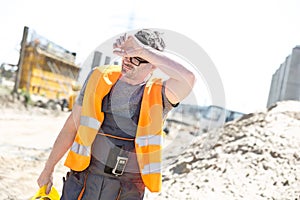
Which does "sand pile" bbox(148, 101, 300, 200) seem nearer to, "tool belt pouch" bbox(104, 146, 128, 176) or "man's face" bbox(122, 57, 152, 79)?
"tool belt pouch" bbox(104, 146, 128, 176)

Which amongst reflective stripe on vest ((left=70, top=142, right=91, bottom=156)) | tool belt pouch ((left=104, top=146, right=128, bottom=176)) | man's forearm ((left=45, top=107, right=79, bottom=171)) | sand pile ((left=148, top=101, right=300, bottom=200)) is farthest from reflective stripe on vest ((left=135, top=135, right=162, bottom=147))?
sand pile ((left=148, top=101, right=300, bottom=200))

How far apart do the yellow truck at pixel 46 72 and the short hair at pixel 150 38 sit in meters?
11.7

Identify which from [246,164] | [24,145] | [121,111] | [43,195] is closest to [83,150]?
[121,111]

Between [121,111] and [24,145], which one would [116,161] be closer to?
[121,111]

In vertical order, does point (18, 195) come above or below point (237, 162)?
below

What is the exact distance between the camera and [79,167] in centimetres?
185

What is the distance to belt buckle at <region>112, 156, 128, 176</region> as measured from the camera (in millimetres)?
1847

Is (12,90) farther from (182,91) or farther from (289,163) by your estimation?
(182,91)

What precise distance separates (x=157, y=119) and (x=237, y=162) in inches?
141

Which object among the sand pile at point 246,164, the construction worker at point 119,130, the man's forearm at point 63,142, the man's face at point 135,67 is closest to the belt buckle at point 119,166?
the construction worker at point 119,130

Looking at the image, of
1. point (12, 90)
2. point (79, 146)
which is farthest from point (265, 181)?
point (12, 90)

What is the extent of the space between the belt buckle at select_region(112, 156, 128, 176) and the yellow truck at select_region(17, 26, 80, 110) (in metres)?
11.6

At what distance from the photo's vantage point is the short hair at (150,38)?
171 cm

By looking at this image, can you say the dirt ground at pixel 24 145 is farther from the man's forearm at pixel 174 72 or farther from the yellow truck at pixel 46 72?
the man's forearm at pixel 174 72
